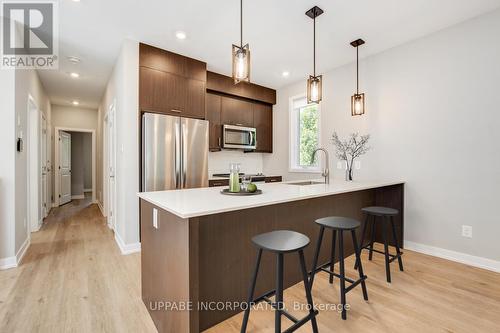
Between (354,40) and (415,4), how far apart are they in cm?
75

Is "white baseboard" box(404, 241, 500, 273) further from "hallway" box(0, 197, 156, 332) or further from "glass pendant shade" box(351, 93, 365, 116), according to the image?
"hallway" box(0, 197, 156, 332)

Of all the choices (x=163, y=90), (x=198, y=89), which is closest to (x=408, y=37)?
(x=198, y=89)

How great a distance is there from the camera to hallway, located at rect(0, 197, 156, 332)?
1.73 meters

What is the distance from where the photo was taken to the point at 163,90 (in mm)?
3336

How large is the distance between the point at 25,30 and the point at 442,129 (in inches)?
198

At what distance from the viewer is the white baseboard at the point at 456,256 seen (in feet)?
8.33

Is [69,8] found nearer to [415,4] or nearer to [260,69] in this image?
[260,69]

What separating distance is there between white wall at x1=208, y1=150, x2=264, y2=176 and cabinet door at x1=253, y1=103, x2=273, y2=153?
0.38 meters

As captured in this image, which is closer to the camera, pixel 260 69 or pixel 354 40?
pixel 354 40

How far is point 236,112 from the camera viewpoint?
181 inches

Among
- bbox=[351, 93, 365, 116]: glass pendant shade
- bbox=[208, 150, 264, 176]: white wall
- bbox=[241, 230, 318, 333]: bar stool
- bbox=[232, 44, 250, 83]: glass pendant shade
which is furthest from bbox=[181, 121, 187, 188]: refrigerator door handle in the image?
bbox=[351, 93, 365, 116]: glass pendant shade

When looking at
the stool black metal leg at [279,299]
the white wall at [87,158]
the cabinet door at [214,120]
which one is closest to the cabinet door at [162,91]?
the cabinet door at [214,120]

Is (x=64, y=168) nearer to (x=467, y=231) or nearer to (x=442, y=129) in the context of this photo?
(x=442, y=129)

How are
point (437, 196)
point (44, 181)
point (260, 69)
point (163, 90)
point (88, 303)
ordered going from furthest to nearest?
point (44, 181) → point (260, 69) → point (163, 90) → point (437, 196) → point (88, 303)
